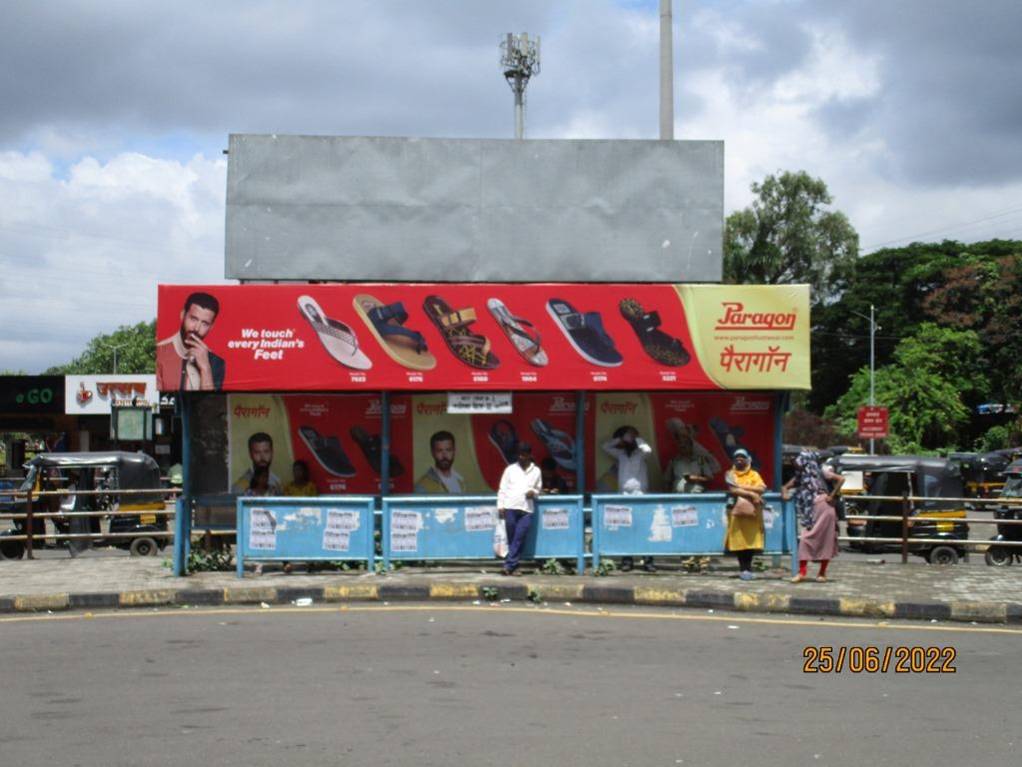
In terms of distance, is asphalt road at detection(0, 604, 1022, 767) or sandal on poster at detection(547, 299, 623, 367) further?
sandal on poster at detection(547, 299, 623, 367)

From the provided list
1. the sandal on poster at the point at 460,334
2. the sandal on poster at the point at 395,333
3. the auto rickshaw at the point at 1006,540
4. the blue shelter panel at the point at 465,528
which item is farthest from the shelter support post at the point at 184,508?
the auto rickshaw at the point at 1006,540

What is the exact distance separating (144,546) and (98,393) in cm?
2738

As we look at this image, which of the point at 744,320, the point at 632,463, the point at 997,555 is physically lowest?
the point at 997,555

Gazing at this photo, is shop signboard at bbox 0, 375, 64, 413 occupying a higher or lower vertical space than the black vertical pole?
higher

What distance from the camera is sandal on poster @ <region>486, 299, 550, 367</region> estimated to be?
15.1 m

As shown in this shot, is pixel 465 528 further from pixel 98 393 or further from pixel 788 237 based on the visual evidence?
pixel 788 237

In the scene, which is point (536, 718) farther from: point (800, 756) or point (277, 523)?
point (277, 523)

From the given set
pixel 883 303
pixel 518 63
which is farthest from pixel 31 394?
pixel 883 303

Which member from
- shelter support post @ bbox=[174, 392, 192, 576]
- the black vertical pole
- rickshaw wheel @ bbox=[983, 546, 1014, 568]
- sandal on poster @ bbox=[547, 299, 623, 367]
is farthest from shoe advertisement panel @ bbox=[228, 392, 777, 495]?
rickshaw wheel @ bbox=[983, 546, 1014, 568]

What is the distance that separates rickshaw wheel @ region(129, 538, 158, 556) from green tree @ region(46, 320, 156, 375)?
7204cm

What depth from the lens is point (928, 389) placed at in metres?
57.3

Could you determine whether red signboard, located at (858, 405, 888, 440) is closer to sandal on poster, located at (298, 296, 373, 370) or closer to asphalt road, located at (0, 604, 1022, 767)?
sandal on poster, located at (298, 296, 373, 370)

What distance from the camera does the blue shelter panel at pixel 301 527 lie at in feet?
47.7
